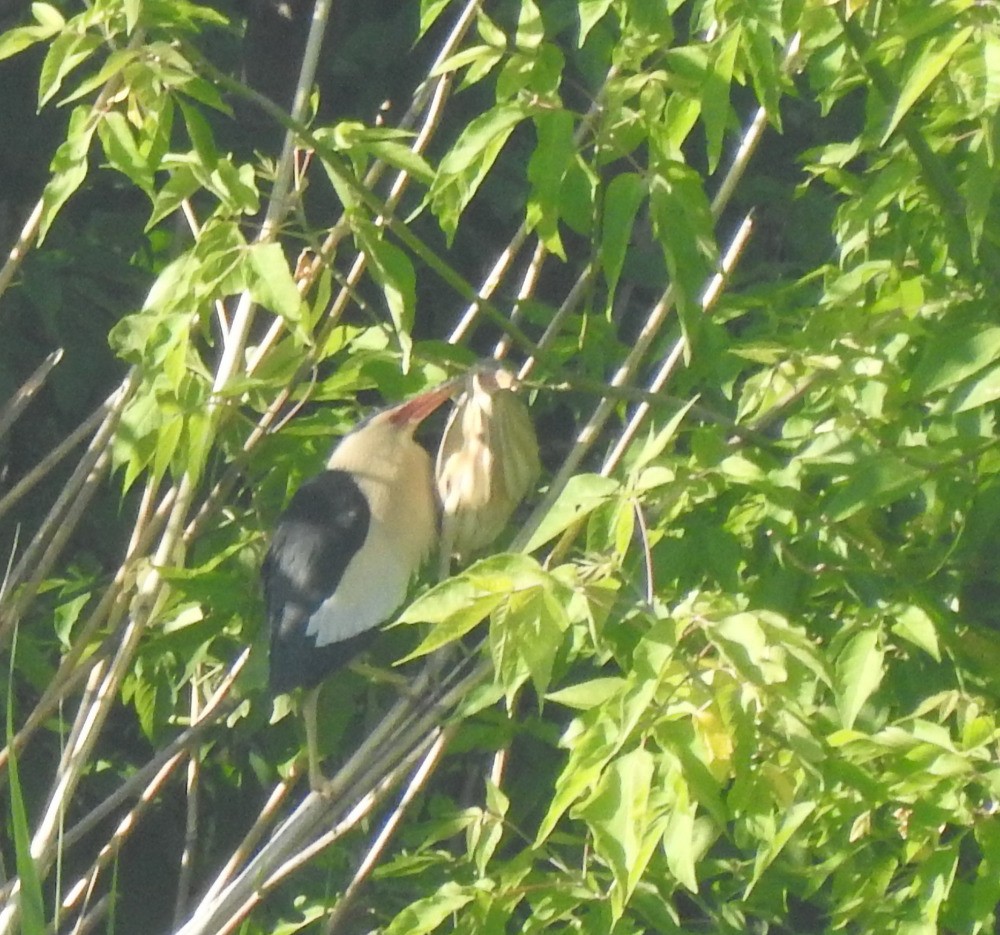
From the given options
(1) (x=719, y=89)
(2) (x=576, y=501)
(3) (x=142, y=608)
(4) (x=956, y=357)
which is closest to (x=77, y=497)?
(3) (x=142, y=608)

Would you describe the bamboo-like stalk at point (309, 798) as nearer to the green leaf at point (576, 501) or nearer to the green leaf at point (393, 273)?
the green leaf at point (393, 273)

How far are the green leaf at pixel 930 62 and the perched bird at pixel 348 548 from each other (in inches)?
26.9

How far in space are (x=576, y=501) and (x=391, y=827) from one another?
2.44 ft

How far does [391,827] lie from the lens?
1.88 metres

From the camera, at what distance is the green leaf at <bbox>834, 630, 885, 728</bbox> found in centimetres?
140

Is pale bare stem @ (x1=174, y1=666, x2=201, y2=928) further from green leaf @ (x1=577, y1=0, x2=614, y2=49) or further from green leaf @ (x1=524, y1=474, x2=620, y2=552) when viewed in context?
green leaf @ (x1=577, y1=0, x2=614, y2=49)

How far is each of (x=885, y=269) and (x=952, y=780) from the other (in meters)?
0.62

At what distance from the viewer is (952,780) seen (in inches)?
52.0

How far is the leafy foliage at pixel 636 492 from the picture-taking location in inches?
48.3

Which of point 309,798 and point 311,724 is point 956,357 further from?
point 311,724

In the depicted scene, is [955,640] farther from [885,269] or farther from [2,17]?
[2,17]

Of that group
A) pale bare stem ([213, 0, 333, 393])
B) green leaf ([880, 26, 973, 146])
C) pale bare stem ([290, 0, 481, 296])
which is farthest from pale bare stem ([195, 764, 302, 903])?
green leaf ([880, 26, 973, 146])

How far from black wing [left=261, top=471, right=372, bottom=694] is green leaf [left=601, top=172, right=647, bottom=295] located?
60 centimetres

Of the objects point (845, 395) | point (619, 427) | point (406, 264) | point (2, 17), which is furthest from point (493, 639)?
point (2, 17)
